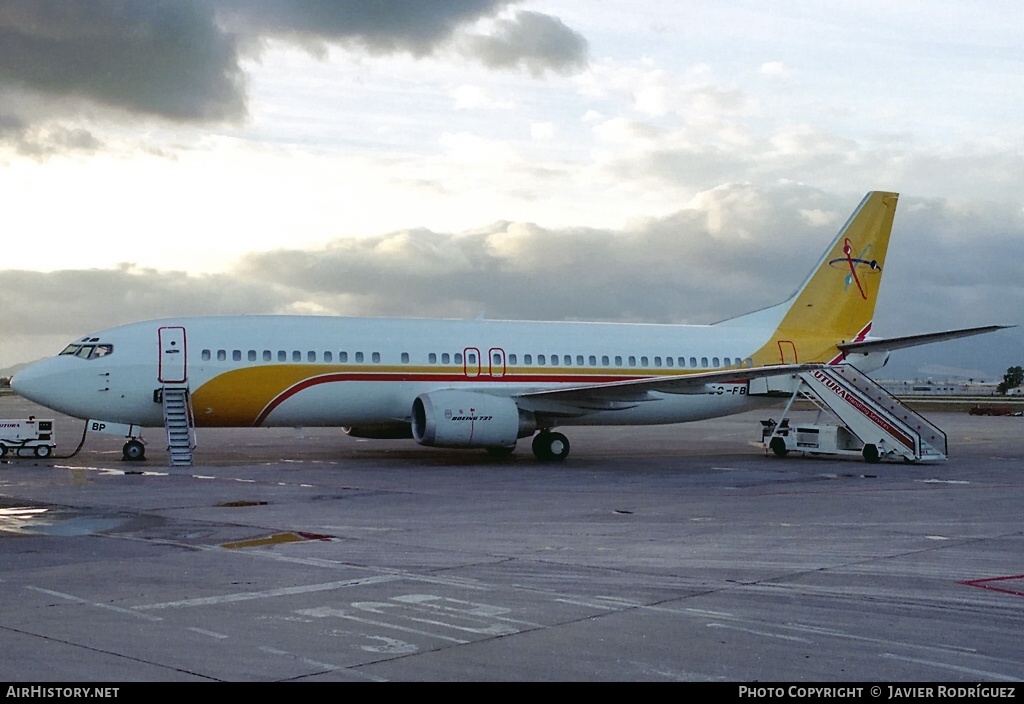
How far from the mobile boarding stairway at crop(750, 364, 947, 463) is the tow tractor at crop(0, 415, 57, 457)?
19.7 meters

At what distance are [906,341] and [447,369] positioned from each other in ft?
42.6

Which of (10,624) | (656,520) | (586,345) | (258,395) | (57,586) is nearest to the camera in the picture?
(10,624)

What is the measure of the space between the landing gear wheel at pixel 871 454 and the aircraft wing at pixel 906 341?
3.20 metres

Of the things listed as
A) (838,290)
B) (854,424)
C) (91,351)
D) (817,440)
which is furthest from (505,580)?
(838,290)

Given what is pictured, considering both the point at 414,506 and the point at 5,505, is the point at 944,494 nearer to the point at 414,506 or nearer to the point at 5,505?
the point at 414,506

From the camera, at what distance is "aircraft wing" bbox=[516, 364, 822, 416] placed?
992 inches

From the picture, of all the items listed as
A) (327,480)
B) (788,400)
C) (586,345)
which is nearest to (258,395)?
(327,480)

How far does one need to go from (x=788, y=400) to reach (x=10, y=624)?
25919mm

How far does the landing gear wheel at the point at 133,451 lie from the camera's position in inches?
1006

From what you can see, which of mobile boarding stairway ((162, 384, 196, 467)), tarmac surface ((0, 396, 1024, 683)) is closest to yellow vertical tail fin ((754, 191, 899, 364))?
tarmac surface ((0, 396, 1024, 683))

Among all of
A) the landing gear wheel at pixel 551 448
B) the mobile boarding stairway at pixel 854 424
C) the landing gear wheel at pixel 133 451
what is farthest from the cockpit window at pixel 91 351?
the mobile boarding stairway at pixel 854 424

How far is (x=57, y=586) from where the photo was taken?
9484mm

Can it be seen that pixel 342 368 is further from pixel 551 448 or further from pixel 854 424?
pixel 854 424

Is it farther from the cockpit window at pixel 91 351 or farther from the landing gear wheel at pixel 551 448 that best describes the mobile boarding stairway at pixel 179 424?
the landing gear wheel at pixel 551 448
